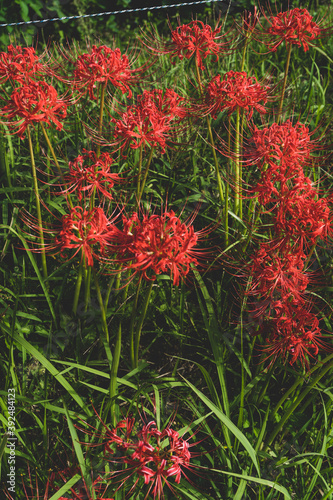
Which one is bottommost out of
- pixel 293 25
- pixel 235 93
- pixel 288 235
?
pixel 288 235

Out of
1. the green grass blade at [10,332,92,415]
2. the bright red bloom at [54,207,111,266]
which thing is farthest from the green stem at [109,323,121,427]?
the bright red bloom at [54,207,111,266]

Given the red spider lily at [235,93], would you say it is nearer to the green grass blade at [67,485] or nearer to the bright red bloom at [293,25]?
the bright red bloom at [293,25]

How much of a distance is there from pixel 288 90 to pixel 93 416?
298cm

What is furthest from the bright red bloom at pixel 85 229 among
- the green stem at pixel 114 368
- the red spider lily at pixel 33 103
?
the red spider lily at pixel 33 103

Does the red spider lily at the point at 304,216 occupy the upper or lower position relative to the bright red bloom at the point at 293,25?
lower

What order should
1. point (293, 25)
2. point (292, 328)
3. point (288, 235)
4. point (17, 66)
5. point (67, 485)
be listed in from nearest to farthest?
point (67, 485), point (288, 235), point (292, 328), point (17, 66), point (293, 25)

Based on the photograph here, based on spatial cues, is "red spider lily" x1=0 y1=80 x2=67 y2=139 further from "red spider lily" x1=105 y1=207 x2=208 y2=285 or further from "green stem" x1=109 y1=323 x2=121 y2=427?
"green stem" x1=109 y1=323 x2=121 y2=427

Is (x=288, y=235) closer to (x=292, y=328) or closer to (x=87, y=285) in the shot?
(x=292, y=328)

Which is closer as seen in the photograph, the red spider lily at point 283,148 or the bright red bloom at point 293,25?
the red spider lily at point 283,148

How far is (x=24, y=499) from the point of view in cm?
192

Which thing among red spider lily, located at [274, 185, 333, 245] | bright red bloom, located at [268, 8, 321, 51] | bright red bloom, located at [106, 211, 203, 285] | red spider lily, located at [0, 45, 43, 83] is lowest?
red spider lily, located at [274, 185, 333, 245]

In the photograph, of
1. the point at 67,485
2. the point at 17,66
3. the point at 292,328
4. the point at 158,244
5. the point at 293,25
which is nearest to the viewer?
the point at 158,244

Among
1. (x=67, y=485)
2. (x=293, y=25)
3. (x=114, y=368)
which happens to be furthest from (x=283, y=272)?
(x=293, y=25)

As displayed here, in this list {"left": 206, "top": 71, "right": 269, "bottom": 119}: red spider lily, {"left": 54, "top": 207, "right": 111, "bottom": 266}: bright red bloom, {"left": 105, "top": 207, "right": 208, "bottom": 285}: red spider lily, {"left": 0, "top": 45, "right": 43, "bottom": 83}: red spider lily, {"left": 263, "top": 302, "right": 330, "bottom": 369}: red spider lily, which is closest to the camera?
{"left": 105, "top": 207, "right": 208, "bottom": 285}: red spider lily
